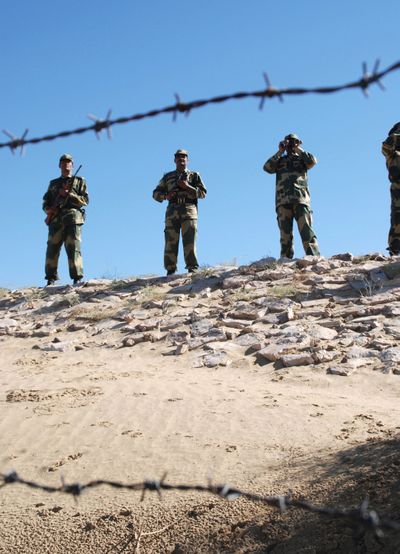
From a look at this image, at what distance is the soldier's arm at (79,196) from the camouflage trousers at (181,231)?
129 centimetres

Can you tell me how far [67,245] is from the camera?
978 centimetres

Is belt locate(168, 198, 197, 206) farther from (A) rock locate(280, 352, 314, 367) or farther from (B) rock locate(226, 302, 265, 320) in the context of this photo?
(A) rock locate(280, 352, 314, 367)

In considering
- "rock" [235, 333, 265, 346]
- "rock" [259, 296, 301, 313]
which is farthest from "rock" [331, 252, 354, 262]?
"rock" [235, 333, 265, 346]

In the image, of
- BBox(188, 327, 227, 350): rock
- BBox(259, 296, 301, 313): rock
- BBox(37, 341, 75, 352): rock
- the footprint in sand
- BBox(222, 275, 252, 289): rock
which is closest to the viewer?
the footprint in sand

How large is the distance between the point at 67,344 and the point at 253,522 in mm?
4634

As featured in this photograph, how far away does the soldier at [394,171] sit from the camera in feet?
28.9

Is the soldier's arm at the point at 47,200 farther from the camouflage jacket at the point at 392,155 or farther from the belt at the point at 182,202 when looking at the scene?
the camouflage jacket at the point at 392,155

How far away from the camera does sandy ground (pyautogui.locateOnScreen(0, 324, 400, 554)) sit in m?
3.14

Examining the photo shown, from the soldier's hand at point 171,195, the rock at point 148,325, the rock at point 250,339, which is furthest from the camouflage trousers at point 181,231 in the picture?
the rock at point 250,339

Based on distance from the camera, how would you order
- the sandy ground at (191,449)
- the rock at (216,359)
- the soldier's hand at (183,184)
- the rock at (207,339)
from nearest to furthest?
the sandy ground at (191,449) < the rock at (216,359) < the rock at (207,339) < the soldier's hand at (183,184)

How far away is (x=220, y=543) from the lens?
3039mm

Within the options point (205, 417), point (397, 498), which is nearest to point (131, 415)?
point (205, 417)

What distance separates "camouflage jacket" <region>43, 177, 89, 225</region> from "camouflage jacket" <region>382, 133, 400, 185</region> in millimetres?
4491

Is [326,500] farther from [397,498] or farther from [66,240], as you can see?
[66,240]
